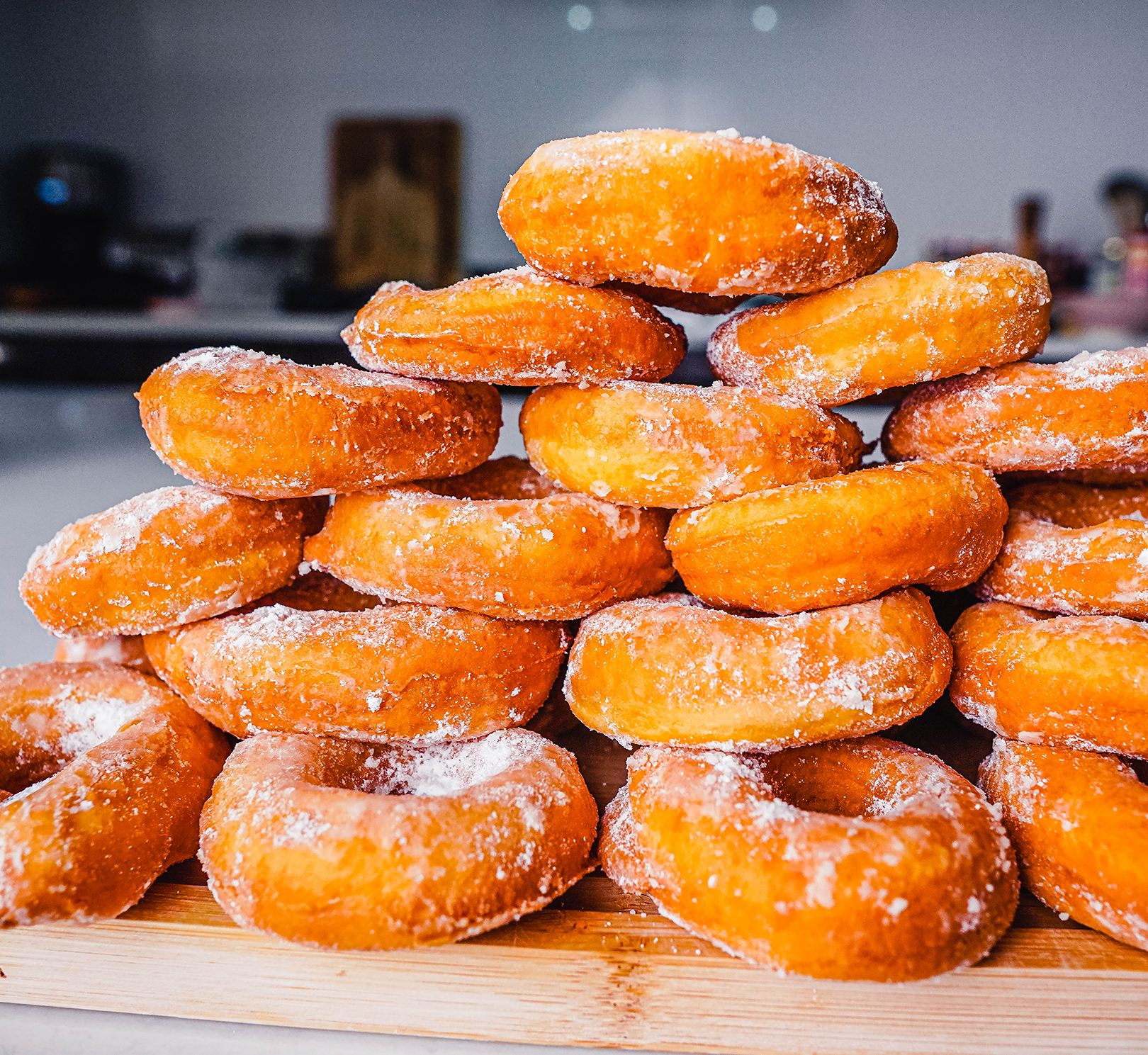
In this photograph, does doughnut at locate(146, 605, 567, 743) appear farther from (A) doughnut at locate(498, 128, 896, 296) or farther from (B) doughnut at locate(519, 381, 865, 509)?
(A) doughnut at locate(498, 128, 896, 296)

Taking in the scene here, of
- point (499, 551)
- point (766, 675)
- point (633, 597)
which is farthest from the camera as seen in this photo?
point (633, 597)

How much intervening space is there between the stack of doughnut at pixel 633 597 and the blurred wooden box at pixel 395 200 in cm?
465

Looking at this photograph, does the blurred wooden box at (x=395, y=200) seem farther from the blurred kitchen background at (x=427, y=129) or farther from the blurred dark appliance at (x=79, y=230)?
the blurred dark appliance at (x=79, y=230)

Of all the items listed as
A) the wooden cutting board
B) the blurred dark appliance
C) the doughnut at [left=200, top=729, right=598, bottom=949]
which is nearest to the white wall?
the blurred dark appliance

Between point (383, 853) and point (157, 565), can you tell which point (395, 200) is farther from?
point (383, 853)

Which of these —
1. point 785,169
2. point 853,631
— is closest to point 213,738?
point 853,631

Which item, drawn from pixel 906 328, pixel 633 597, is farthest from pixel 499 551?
pixel 906 328

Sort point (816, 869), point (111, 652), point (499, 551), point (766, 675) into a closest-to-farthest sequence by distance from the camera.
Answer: point (816, 869)
point (766, 675)
point (499, 551)
point (111, 652)

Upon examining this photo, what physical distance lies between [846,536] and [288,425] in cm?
70

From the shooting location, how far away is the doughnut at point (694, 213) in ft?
3.47

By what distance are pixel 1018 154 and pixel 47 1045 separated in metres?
6.23

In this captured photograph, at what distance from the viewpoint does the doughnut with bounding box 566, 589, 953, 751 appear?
102cm

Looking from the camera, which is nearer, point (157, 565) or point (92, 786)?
point (92, 786)

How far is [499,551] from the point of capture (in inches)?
44.5
